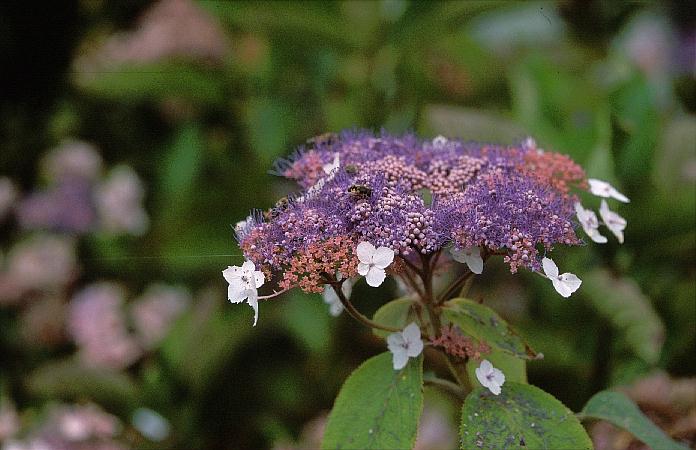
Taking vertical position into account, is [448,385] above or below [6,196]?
below

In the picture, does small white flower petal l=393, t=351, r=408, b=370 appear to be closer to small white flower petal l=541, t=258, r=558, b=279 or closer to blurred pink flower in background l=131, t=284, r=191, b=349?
small white flower petal l=541, t=258, r=558, b=279

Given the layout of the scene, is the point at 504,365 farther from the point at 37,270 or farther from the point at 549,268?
the point at 37,270

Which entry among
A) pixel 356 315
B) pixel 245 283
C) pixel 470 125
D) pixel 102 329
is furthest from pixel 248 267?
pixel 102 329

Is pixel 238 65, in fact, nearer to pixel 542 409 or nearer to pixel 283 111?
pixel 283 111

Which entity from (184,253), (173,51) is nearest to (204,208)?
(184,253)

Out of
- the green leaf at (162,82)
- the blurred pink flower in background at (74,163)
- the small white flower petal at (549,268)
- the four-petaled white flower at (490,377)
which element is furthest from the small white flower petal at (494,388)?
the blurred pink flower in background at (74,163)

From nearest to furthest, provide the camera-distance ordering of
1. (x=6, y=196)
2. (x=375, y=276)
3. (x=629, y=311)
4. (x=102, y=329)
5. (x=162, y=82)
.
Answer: (x=375, y=276), (x=629, y=311), (x=102, y=329), (x=162, y=82), (x=6, y=196)

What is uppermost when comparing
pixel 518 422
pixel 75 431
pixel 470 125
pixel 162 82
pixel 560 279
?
pixel 162 82

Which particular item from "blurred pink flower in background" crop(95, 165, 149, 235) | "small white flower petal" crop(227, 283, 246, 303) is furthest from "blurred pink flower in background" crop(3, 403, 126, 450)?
"small white flower petal" crop(227, 283, 246, 303)
